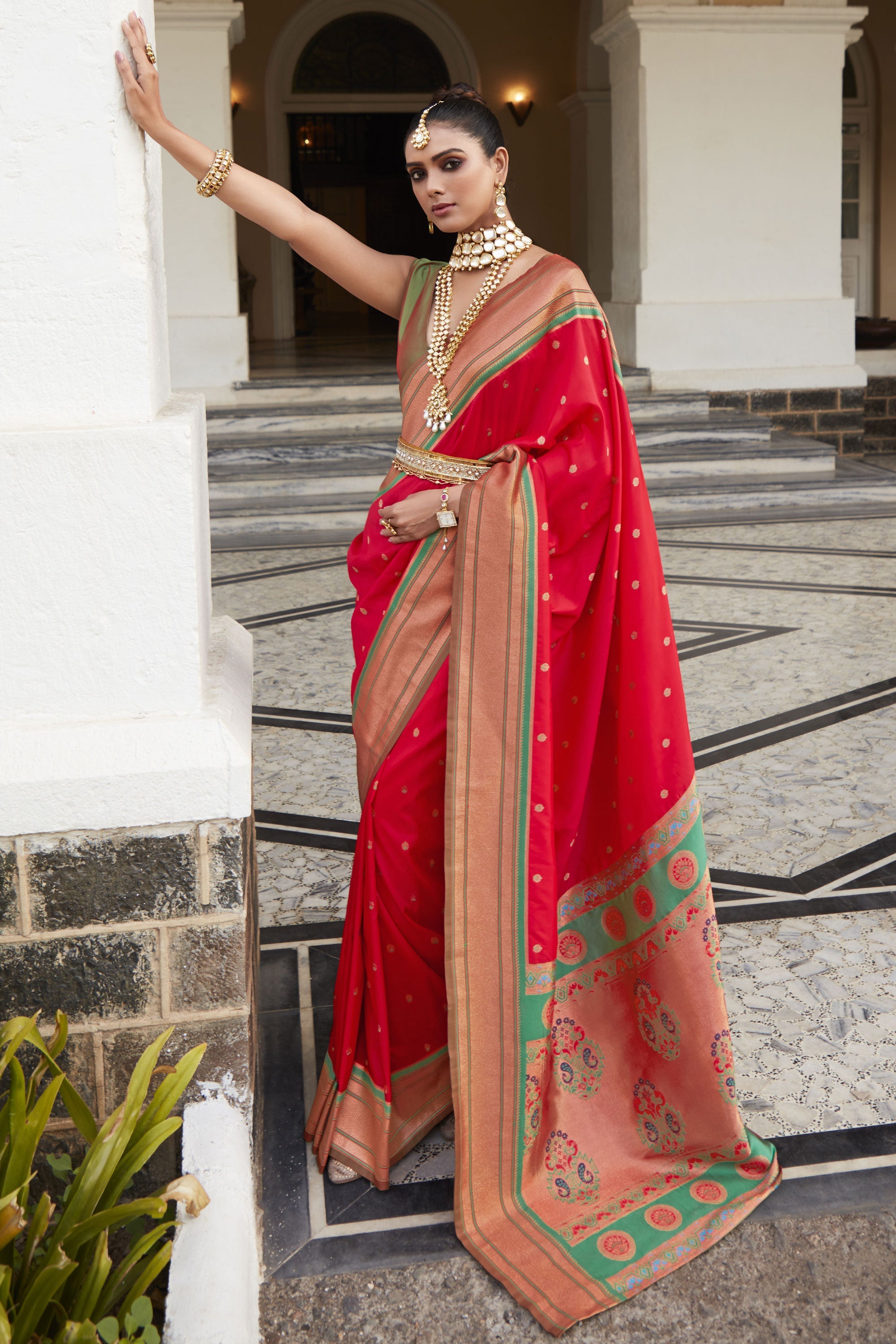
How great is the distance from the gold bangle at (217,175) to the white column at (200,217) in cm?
546

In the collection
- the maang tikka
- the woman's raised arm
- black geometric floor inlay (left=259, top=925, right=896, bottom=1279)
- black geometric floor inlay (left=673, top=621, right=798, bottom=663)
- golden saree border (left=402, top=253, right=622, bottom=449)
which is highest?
the maang tikka

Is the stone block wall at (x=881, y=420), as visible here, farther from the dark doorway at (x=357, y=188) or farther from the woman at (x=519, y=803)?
the woman at (x=519, y=803)

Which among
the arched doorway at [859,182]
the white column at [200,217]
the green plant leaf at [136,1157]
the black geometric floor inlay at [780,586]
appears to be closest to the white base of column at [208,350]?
the white column at [200,217]

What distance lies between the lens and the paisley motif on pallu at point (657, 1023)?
1.59 metres

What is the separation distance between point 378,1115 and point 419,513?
2.43ft

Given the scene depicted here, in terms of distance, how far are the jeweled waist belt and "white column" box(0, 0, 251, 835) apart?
1.02 ft

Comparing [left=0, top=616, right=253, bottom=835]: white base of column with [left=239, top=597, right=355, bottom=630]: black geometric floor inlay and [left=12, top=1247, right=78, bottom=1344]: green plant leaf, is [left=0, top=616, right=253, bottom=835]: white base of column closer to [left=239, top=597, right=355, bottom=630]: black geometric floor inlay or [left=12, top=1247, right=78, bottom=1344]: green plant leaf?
[left=12, top=1247, right=78, bottom=1344]: green plant leaf

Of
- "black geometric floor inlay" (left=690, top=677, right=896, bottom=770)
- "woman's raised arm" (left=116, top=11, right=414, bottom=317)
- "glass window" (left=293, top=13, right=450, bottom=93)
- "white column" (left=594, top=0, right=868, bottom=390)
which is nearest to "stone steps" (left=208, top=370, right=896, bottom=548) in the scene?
"white column" (left=594, top=0, right=868, bottom=390)

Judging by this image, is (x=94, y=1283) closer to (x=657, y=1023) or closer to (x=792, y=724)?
(x=657, y=1023)

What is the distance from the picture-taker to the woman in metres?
1.49

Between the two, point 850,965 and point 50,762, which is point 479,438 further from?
point 850,965

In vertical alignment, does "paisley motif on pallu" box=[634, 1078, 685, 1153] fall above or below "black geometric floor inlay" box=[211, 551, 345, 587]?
below

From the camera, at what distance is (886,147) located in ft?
38.0

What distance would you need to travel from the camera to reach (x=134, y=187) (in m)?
1.30
